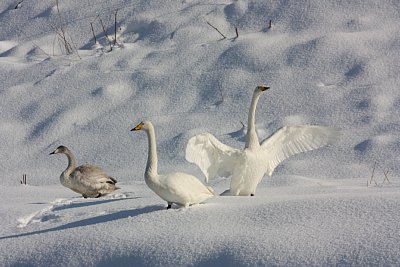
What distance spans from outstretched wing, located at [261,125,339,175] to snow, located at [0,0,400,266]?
0.27 m

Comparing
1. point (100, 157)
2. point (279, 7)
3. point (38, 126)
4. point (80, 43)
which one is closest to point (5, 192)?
point (100, 157)

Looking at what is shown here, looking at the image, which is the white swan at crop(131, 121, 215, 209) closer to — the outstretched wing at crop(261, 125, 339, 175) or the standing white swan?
the standing white swan

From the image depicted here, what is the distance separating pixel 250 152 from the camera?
604cm

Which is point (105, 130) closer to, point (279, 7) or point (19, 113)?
point (19, 113)

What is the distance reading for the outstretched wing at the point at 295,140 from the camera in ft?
20.9

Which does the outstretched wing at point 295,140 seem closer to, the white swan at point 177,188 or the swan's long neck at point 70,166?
the white swan at point 177,188

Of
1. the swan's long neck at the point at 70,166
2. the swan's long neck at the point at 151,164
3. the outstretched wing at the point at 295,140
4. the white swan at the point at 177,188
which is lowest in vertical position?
the swan's long neck at the point at 70,166

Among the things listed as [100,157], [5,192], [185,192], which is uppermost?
[185,192]

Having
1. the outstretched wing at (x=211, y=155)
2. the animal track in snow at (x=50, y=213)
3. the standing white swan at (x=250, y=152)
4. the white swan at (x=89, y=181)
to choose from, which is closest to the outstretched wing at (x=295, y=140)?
the standing white swan at (x=250, y=152)

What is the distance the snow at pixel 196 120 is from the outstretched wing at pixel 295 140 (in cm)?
27

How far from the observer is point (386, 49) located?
9.05 m

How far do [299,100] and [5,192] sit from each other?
12.1ft

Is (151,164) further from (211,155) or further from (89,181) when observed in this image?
(89,181)

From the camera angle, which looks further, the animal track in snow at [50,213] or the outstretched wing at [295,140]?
the outstretched wing at [295,140]
